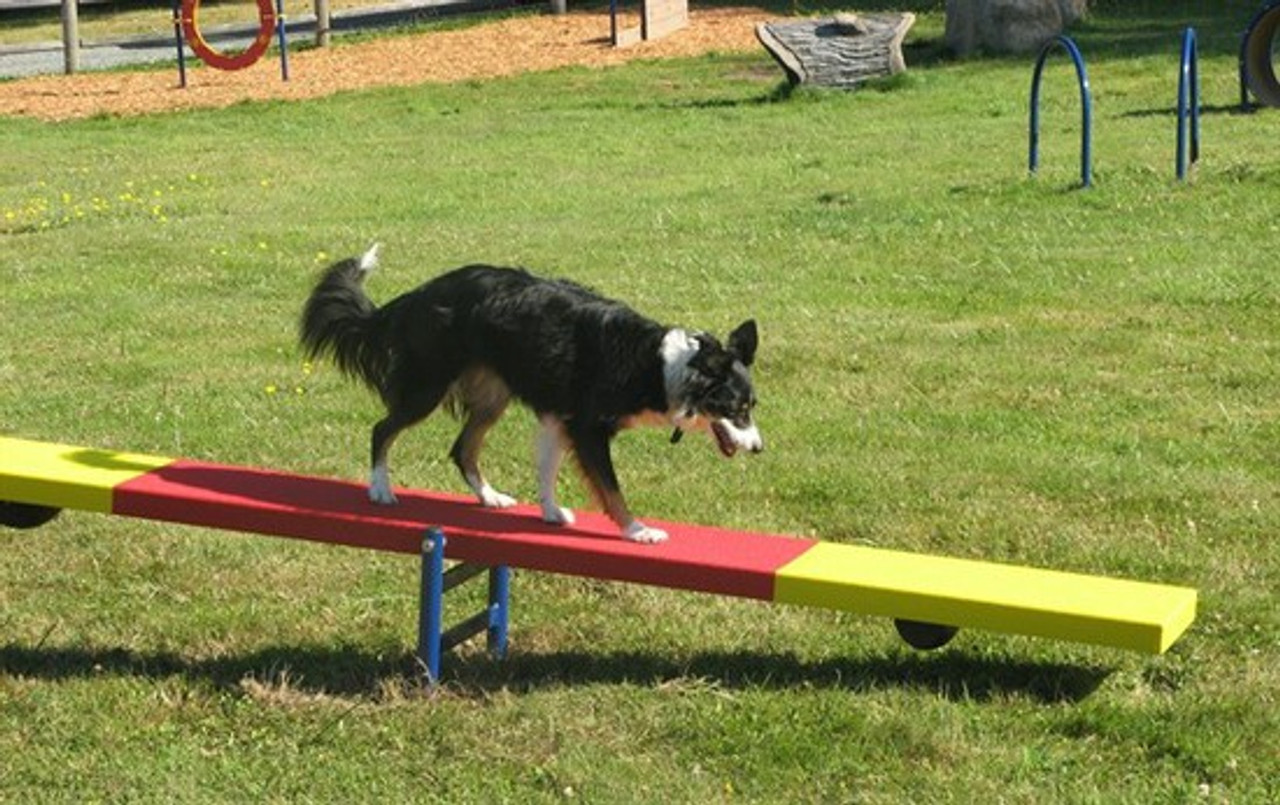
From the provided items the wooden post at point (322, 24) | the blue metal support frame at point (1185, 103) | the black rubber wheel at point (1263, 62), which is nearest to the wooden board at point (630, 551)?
the blue metal support frame at point (1185, 103)

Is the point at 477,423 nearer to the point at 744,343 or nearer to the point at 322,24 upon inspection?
the point at 744,343

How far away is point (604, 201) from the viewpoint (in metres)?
16.4

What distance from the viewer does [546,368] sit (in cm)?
696

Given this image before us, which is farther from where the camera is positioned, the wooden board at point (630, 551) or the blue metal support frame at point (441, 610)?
the blue metal support frame at point (441, 610)

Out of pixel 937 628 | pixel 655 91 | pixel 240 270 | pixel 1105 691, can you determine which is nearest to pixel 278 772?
pixel 937 628

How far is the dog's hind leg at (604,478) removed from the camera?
22.7 feet

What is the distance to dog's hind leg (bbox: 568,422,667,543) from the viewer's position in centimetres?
691

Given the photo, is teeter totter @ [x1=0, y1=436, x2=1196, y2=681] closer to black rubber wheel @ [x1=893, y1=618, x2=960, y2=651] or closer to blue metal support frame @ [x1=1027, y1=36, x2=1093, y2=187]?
black rubber wheel @ [x1=893, y1=618, x2=960, y2=651]

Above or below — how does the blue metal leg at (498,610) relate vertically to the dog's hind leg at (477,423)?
below

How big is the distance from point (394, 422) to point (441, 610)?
671 mm

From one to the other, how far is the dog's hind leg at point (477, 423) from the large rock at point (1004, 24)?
55.8 feet

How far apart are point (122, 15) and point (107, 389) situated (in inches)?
1052

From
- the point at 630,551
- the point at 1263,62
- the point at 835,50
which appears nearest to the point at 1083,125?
the point at 1263,62

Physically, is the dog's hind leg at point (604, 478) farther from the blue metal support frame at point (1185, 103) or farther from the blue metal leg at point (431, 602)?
the blue metal support frame at point (1185, 103)
